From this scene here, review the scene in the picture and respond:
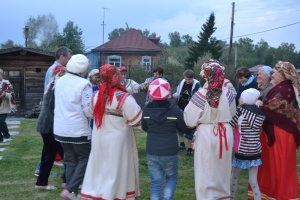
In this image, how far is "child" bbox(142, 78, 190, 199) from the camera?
14.7 feet

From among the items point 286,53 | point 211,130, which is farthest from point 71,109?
point 286,53

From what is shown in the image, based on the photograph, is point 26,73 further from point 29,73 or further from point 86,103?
point 86,103

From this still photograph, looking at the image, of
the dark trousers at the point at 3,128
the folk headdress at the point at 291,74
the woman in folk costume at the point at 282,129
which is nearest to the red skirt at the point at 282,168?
the woman in folk costume at the point at 282,129

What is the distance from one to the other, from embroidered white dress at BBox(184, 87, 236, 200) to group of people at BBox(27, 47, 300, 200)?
0.04ft

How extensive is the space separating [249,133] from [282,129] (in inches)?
21.1

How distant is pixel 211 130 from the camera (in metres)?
4.62

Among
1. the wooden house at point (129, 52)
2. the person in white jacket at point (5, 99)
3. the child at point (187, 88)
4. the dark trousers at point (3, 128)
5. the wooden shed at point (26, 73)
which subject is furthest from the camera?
the wooden house at point (129, 52)

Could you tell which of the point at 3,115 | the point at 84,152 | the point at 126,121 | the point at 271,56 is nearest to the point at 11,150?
the point at 3,115

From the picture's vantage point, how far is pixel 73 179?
5.05 meters

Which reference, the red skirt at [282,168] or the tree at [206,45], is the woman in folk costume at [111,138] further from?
the tree at [206,45]

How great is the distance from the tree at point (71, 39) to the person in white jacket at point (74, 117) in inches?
1324

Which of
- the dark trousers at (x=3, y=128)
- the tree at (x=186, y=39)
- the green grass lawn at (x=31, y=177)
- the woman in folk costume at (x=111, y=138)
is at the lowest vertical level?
the green grass lawn at (x=31, y=177)

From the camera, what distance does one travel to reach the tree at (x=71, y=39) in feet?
125

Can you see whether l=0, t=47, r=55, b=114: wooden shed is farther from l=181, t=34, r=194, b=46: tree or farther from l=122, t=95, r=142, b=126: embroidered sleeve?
l=181, t=34, r=194, b=46: tree
